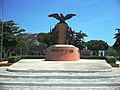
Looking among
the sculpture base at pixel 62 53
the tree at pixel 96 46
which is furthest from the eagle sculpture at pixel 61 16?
the tree at pixel 96 46

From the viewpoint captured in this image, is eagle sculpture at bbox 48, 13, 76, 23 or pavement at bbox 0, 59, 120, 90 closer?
pavement at bbox 0, 59, 120, 90

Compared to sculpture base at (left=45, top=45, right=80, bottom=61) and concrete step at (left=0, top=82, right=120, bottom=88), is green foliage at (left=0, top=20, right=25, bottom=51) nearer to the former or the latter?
sculpture base at (left=45, top=45, right=80, bottom=61)

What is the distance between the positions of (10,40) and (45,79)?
97.0 feet

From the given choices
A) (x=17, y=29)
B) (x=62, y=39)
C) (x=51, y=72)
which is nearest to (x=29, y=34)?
(x=17, y=29)

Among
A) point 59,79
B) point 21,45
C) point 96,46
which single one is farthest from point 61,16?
point 96,46

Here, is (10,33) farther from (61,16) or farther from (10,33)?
(61,16)

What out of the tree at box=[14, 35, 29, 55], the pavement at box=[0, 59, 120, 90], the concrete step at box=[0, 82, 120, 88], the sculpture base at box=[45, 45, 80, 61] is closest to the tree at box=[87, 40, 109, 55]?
the tree at box=[14, 35, 29, 55]

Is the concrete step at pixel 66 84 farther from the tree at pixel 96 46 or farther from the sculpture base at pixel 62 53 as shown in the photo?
the tree at pixel 96 46

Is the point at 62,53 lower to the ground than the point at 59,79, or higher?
higher

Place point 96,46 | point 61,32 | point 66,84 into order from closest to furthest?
point 66,84 < point 61,32 < point 96,46

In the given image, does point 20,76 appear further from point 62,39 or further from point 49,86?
point 62,39

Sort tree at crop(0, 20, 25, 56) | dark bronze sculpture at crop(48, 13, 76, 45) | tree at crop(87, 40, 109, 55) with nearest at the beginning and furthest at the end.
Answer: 1. dark bronze sculpture at crop(48, 13, 76, 45)
2. tree at crop(0, 20, 25, 56)
3. tree at crop(87, 40, 109, 55)

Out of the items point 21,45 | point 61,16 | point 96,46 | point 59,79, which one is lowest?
point 59,79

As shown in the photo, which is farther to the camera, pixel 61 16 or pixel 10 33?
pixel 10 33
